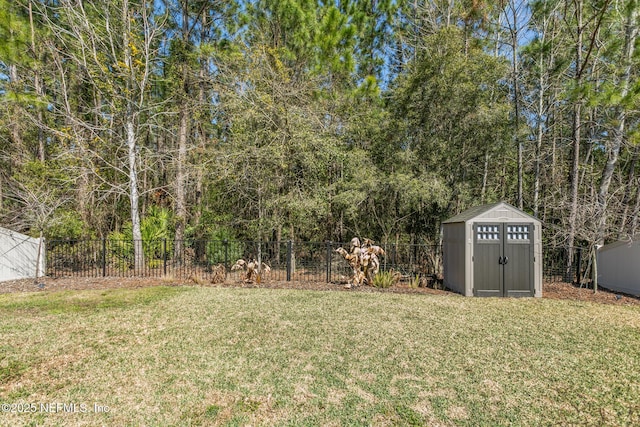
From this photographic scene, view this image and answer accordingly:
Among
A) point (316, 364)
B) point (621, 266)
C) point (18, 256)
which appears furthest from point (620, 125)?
point (18, 256)

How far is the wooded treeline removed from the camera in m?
8.11

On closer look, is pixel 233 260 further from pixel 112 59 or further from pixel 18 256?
pixel 112 59

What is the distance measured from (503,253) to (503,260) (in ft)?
0.46

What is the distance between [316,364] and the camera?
3.18m

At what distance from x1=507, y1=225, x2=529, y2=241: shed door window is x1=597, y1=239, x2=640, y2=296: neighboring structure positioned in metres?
2.43

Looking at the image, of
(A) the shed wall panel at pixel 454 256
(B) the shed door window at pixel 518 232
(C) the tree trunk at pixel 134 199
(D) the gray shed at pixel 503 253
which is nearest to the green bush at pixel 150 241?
(C) the tree trunk at pixel 134 199

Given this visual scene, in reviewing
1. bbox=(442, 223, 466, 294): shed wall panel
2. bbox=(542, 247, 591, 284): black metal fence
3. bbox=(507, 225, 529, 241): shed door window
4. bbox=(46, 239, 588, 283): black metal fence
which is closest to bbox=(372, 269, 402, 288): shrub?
bbox=(46, 239, 588, 283): black metal fence

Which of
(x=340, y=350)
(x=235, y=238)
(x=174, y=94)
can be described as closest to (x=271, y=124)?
(x=235, y=238)

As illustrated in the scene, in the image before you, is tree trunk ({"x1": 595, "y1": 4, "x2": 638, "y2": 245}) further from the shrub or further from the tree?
the tree

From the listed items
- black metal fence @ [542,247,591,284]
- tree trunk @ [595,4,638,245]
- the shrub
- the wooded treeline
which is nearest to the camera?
tree trunk @ [595,4,638,245]

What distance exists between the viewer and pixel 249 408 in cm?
244

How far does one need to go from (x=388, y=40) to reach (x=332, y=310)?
10355 millimetres

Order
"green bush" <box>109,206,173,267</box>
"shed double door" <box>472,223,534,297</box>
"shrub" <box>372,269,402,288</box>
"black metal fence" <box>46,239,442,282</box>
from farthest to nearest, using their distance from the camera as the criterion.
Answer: "green bush" <box>109,206,173,267</box>, "black metal fence" <box>46,239,442,282</box>, "shrub" <box>372,269,402,288</box>, "shed double door" <box>472,223,534,297</box>

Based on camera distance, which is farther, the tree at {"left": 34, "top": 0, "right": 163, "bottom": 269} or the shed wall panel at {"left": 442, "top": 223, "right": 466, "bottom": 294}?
the tree at {"left": 34, "top": 0, "right": 163, "bottom": 269}
